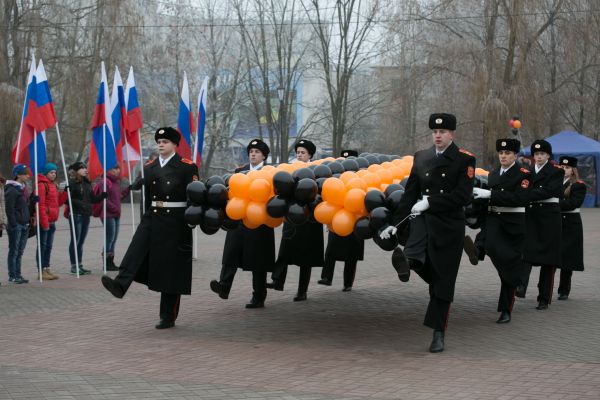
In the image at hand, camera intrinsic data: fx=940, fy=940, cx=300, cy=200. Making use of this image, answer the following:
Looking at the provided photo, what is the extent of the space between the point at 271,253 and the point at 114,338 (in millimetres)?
2325

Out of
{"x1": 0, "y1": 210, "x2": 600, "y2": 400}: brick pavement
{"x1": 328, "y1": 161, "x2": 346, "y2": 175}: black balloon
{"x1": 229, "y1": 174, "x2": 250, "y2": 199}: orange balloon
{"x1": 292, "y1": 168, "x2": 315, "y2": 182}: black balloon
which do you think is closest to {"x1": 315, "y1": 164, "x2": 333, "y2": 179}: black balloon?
{"x1": 292, "y1": 168, "x2": 315, "y2": 182}: black balloon

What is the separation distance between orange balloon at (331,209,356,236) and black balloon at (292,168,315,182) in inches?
24.8

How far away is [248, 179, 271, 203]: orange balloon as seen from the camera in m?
9.31

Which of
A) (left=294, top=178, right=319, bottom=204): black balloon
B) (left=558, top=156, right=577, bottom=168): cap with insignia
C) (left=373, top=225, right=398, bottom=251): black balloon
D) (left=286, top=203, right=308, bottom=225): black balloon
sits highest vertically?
(left=558, top=156, right=577, bottom=168): cap with insignia

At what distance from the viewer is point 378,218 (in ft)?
28.0

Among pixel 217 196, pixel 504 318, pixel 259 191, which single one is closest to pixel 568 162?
pixel 504 318

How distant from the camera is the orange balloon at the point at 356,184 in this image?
8.93 meters

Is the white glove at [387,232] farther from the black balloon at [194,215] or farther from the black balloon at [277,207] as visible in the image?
the black balloon at [194,215]

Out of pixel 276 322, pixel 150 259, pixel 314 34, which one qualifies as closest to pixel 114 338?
pixel 150 259

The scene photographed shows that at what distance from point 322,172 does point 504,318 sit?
2.66 m

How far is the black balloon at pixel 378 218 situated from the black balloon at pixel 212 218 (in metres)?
1.68

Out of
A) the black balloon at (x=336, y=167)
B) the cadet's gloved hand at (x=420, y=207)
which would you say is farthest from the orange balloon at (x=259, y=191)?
the cadet's gloved hand at (x=420, y=207)

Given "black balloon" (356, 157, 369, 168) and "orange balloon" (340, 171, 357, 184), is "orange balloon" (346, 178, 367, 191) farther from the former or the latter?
"black balloon" (356, 157, 369, 168)

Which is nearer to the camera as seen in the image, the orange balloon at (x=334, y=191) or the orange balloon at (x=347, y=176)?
the orange balloon at (x=334, y=191)
